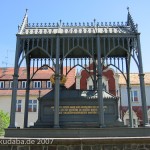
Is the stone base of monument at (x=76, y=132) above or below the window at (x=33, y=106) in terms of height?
below

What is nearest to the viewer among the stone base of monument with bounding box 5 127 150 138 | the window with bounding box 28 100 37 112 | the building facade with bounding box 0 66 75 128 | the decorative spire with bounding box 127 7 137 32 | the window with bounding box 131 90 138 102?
the stone base of monument with bounding box 5 127 150 138

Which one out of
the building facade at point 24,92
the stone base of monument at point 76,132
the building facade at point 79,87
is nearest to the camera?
the stone base of monument at point 76,132

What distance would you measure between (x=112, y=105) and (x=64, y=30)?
17.6ft

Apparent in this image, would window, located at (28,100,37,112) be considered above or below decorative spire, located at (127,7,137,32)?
below

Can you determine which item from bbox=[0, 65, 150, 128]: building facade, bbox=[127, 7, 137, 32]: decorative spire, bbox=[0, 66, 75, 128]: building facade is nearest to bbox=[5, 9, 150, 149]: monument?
bbox=[127, 7, 137, 32]: decorative spire

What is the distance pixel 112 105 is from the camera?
16.7m

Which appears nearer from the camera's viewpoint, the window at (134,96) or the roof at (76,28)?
the roof at (76,28)

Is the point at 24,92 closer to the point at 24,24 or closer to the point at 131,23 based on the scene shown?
the point at 24,24

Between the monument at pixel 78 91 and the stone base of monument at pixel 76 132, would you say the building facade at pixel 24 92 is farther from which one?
the stone base of monument at pixel 76 132

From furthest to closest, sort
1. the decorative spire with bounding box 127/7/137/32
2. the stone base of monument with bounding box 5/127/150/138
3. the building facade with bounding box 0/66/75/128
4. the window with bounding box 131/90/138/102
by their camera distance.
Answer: the building facade with bounding box 0/66/75/128 → the window with bounding box 131/90/138/102 → the decorative spire with bounding box 127/7/137/32 → the stone base of monument with bounding box 5/127/150/138

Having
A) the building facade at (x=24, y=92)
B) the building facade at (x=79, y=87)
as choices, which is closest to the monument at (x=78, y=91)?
the building facade at (x=79, y=87)

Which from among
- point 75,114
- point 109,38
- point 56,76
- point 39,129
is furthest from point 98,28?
point 39,129

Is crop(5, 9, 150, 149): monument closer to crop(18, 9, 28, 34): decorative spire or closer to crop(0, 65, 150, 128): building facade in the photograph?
crop(18, 9, 28, 34): decorative spire

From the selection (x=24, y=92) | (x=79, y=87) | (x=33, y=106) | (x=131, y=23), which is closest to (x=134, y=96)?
(x=79, y=87)
